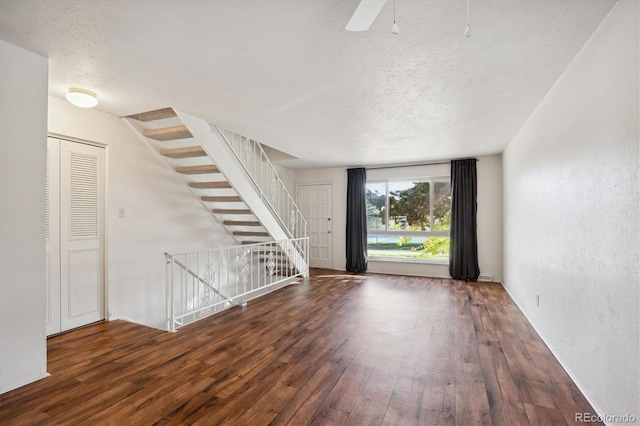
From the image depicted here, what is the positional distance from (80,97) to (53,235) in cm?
140

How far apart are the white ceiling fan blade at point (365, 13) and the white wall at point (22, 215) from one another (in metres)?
2.41

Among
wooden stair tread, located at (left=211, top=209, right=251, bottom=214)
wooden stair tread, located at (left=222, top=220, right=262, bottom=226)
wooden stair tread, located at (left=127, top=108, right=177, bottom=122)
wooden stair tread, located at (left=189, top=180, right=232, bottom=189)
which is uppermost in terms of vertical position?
wooden stair tread, located at (left=127, top=108, right=177, bottom=122)

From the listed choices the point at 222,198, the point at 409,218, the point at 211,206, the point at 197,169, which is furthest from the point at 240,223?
the point at 409,218

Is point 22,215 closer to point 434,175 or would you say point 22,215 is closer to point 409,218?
point 409,218

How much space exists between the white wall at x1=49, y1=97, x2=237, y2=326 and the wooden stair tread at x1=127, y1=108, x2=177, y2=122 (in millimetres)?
207

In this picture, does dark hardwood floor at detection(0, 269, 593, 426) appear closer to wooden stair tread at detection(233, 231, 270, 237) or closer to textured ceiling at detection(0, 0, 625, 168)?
wooden stair tread at detection(233, 231, 270, 237)

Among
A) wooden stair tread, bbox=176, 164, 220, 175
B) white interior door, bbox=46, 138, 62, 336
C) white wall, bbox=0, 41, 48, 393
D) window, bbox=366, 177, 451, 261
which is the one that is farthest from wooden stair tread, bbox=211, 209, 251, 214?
window, bbox=366, 177, 451, 261

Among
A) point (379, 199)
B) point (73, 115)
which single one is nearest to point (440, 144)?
point (379, 199)

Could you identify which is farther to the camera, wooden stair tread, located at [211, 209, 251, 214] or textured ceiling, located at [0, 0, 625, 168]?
wooden stair tread, located at [211, 209, 251, 214]

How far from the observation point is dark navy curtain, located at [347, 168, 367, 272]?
20.9 ft

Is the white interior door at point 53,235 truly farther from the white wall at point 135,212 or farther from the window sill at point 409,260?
the window sill at point 409,260

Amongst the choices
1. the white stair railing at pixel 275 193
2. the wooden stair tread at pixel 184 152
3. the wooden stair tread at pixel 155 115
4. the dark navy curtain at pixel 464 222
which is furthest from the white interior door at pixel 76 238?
the dark navy curtain at pixel 464 222

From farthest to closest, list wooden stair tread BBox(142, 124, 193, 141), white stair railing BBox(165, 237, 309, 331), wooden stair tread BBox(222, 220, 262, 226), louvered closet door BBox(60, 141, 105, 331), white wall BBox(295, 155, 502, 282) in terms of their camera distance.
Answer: white wall BBox(295, 155, 502, 282) → wooden stair tread BBox(222, 220, 262, 226) → white stair railing BBox(165, 237, 309, 331) → wooden stair tread BBox(142, 124, 193, 141) → louvered closet door BBox(60, 141, 105, 331)

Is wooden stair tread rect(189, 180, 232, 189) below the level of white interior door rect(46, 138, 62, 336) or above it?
above
